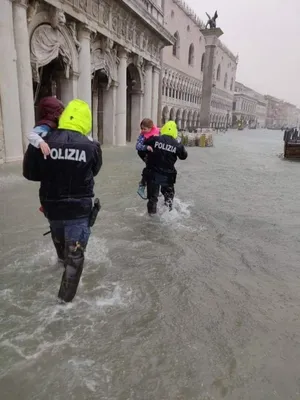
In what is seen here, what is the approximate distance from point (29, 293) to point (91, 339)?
99cm

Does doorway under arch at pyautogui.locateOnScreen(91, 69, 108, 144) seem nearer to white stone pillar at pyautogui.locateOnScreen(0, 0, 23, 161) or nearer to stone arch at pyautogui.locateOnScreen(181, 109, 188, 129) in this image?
white stone pillar at pyautogui.locateOnScreen(0, 0, 23, 161)

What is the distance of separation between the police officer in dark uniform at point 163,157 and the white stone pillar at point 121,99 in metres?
14.5

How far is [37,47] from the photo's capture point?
11828 mm

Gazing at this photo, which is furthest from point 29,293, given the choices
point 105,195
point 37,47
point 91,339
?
point 37,47

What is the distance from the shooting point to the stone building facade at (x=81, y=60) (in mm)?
10266

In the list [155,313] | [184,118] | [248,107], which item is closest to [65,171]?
[155,313]

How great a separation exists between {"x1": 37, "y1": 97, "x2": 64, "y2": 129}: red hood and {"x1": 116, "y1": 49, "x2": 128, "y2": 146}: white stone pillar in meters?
17.1

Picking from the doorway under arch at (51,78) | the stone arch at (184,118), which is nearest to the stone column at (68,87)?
the doorway under arch at (51,78)

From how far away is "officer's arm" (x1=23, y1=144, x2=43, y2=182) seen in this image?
2711 millimetres

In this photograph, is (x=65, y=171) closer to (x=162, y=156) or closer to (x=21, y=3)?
(x=162, y=156)

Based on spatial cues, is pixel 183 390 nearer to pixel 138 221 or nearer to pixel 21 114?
pixel 138 221

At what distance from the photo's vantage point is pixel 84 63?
14461mm

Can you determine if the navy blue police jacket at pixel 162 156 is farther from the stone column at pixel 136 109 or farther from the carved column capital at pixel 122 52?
the stone column at pixel 136 109

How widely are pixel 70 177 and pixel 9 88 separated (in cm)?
888
